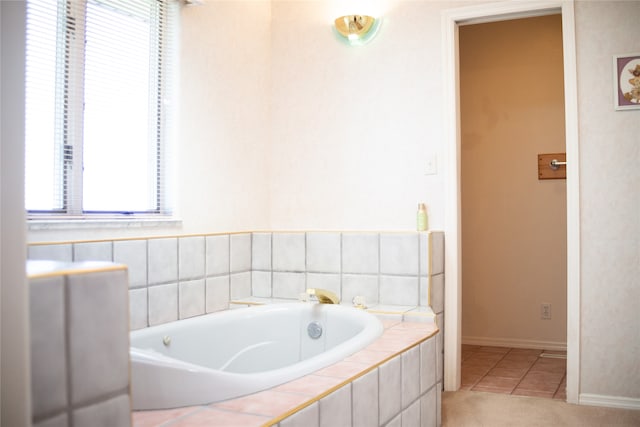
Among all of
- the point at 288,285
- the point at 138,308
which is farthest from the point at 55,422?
the point at 288,285

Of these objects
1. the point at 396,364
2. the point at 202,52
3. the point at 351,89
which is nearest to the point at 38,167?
the point at 202,52

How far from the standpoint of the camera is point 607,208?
9.04ft

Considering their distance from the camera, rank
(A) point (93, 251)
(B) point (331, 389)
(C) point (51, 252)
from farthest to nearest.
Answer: (A) point (93, 251), (C) point (51, 252), (B) point (331, 389)

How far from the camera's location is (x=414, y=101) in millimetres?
3113

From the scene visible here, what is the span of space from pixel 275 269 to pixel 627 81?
2.05 meters

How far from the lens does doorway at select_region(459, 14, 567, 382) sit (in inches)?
156

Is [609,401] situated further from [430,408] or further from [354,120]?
[354,120]

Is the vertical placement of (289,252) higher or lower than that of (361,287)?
higher

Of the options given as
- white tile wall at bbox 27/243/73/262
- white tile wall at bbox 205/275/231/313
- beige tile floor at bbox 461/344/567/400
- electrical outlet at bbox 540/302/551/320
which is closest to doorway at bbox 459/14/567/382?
electrical outlet at bbox 540/302/551/320

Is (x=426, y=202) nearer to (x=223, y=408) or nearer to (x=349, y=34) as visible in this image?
(x=349, y=34)

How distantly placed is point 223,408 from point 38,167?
3.99 feet

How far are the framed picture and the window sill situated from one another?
221 cm

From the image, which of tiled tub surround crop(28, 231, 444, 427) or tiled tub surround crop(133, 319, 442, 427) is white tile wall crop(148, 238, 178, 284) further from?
tiled tub surround crop(133, 319, 442, 427)

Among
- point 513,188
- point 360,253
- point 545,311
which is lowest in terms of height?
point 545,311
